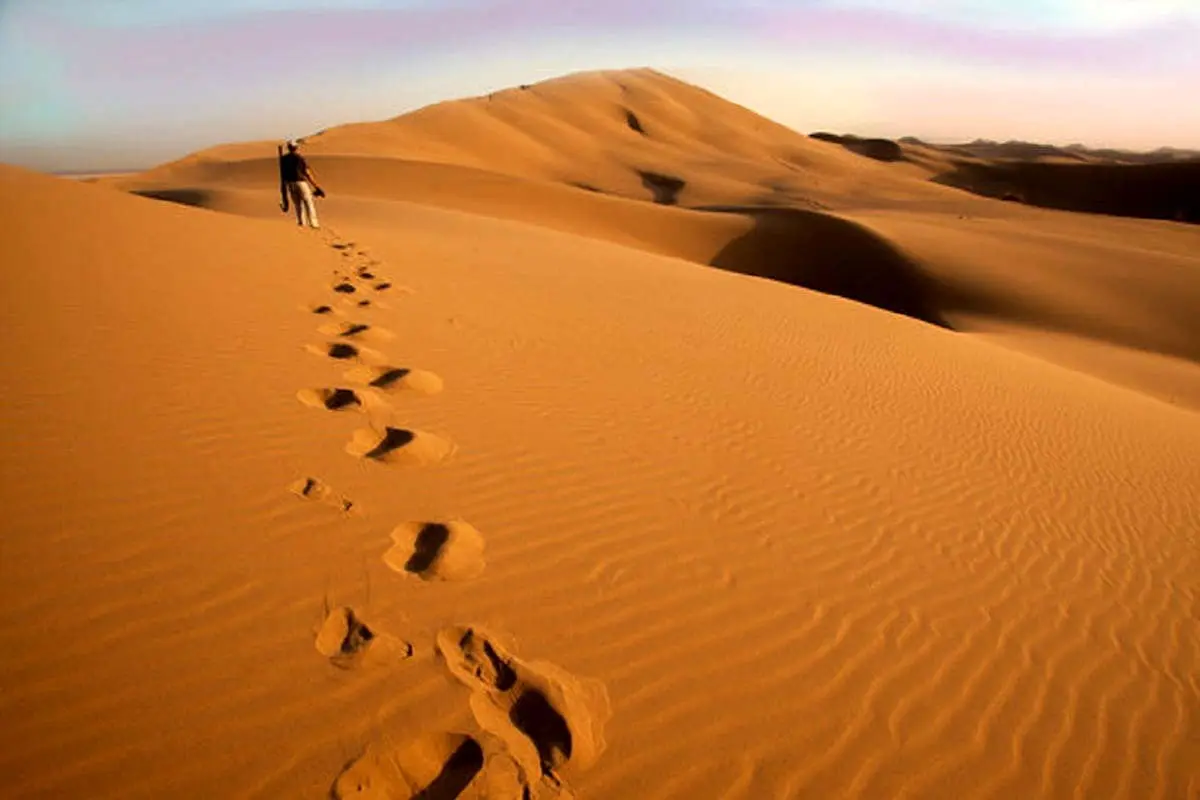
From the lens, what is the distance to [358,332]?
516cm

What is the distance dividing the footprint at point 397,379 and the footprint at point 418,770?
2.68m

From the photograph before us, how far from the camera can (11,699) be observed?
178cm

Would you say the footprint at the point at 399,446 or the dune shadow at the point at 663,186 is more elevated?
the dune shadow at the point at 663,186

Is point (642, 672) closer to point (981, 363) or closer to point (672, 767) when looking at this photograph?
point (672, 767)

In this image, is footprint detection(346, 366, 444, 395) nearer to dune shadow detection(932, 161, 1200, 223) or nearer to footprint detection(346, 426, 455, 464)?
footprint detection(346, 426, 455, 464)

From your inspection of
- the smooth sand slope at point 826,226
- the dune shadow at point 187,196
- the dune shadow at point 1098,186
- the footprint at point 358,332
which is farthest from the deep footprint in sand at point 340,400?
the dune shadow at point 1098,186

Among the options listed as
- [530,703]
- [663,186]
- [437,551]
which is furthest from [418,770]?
[663,186]

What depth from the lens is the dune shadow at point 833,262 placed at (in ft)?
56.3

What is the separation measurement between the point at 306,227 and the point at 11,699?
1016 cm

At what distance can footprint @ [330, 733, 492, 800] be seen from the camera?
1.75 m

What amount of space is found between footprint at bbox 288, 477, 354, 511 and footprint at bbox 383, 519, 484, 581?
29cm

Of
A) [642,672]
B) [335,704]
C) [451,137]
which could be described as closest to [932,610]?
[642,672]

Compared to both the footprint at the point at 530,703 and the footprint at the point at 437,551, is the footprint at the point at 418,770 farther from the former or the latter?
the footprint at the point at 437,551

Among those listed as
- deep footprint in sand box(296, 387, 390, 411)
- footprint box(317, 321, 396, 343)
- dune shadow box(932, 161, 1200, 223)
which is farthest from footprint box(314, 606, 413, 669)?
dune shadow box(932, 161, 1200, 223)
